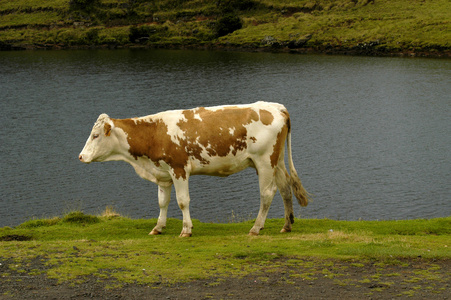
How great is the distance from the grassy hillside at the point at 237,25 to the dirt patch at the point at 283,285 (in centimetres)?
8581

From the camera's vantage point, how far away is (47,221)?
800 inches

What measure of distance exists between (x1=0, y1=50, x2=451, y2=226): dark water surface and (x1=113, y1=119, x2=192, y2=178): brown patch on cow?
29.3 feet

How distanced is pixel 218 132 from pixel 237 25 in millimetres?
102343

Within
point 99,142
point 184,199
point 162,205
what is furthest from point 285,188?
point 99,142

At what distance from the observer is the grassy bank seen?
1294cm

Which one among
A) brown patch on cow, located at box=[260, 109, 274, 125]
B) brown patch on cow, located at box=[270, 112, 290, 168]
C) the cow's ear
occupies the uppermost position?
brown patch on cow, located at box=[260, 109, 274, 125]

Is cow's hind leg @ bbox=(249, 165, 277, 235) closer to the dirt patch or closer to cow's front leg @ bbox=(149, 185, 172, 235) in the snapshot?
cow's front leg @ bbox=(149, 185, 172, 235)

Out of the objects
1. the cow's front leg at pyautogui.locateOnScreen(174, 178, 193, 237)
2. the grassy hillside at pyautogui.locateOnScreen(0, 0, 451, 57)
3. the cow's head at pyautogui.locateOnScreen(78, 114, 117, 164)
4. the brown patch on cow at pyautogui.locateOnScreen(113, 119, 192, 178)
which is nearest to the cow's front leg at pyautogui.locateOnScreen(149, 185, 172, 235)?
the cow's front leg at pyautogui.locateOnScreen(174, 178, 193, 237)

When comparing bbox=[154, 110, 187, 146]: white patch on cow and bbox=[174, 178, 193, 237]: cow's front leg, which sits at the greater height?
bbox=[154, 110, 187, 146]: white patch on cow

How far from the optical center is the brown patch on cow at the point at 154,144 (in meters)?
16.8

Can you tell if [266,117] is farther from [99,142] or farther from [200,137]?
[99,142]

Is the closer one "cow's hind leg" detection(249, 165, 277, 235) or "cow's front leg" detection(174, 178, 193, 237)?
"cow's front leg" detection(174, 178, 193, 237)

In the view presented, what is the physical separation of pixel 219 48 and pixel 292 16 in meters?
17.0

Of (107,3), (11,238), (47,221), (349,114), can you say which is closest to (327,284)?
(11,238)
